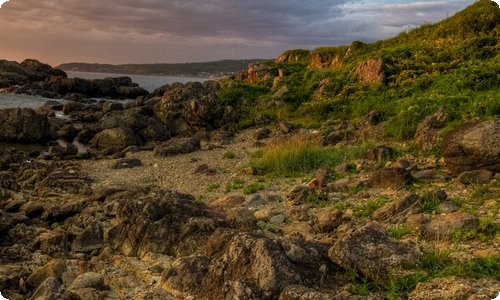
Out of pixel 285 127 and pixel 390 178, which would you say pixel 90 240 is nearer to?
pixel 390 178

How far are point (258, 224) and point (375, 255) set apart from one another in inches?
185

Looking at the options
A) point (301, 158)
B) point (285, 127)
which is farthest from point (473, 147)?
point (285, 127)

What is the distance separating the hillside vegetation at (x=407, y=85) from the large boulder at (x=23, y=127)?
1370cm

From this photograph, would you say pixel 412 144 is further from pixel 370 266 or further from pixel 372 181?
pixel 370 266

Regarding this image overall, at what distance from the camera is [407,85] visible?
2752 cm

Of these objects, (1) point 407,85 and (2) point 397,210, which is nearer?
(2) point 397,210

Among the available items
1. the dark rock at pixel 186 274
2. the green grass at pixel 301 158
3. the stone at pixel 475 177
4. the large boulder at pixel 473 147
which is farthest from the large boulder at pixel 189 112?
the dark rock at pixel 186 274

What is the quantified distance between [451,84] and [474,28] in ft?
34.9

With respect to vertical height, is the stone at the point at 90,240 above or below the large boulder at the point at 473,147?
below

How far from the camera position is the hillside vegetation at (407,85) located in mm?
20359

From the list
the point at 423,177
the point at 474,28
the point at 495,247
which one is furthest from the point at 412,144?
the point at 474,28

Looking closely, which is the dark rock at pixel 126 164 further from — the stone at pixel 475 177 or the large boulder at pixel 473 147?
the stone at pixel 475 177

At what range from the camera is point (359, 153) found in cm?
1809

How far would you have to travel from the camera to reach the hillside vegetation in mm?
20359
